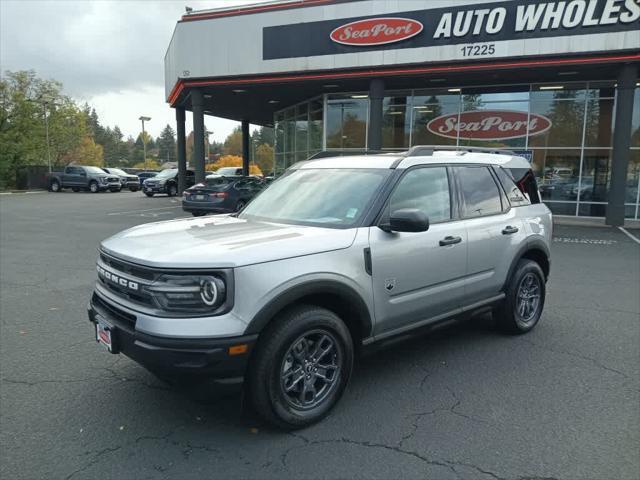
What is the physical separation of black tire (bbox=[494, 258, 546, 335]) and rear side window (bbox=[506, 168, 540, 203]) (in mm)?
762

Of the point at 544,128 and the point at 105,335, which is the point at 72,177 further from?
the point at 105,335

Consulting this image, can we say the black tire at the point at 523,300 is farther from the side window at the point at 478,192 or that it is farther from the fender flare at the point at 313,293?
the fender flare at the point at 313,293

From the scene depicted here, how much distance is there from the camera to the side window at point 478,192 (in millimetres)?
4477

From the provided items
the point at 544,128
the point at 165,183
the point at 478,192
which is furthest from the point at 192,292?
the point at 165,183

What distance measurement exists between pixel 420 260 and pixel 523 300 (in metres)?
1.98

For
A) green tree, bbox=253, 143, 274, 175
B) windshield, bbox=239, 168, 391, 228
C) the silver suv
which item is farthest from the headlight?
green tree, bbox=253, 143, 274, 175

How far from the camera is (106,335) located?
319 centimetres

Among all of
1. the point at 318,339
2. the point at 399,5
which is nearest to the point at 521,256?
the point at 318,339

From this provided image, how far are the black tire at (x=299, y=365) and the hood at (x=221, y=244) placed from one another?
0.42 m

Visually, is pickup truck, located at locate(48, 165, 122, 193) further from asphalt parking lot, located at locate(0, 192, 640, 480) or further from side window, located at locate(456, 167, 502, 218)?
side window, located at locate(456, 167, 502, 218)

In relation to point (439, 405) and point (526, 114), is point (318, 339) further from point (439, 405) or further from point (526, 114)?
point (526, 114)

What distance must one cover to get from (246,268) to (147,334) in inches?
27.2

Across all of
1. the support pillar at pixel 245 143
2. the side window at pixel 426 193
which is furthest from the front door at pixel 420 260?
the support pillar at pixel 245 143

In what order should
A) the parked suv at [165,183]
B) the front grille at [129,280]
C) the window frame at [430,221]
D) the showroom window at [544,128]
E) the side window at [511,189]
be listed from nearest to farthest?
the front grille at [129,280] < the window frame at [430,221] < the side window at [511,189] < the showroom window at [544,128] < the parked suv at [165,183]
